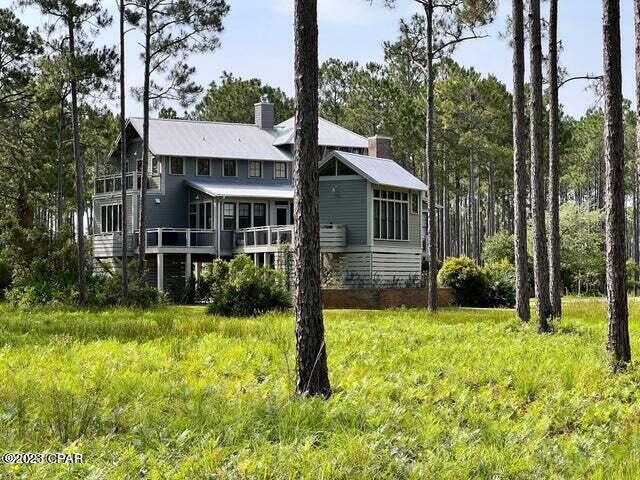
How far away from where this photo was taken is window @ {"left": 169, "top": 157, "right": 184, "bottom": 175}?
4069cm

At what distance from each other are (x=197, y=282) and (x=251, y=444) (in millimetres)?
27775

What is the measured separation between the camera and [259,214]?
40.1 m

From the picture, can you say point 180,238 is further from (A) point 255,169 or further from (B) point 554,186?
(B) point 554,186

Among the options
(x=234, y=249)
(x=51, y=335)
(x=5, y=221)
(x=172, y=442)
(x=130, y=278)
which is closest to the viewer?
(x=172, y=442)

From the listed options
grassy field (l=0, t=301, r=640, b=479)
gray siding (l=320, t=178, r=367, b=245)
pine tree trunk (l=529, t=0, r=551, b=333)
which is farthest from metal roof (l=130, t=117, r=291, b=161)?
grassy field (l=0, t=301, r=640, b=479)

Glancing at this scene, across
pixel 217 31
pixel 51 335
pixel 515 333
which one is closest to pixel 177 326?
pixel 51 335

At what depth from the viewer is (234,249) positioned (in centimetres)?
3844

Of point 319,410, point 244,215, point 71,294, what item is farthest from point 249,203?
point 319,410

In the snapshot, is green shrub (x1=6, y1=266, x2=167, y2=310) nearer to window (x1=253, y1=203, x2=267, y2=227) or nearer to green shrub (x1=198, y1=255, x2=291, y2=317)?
green shrub (x1=198, y1=255, x2=291, y2=317)

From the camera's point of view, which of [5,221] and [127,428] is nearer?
[127,428]

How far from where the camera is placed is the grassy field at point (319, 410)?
6016 millimetres

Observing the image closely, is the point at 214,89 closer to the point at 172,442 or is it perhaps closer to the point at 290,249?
the point at 290,249

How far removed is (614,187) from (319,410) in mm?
5884

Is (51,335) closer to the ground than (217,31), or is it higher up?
closer to the ground
